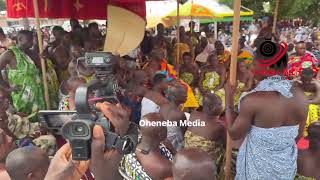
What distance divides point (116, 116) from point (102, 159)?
0.26 metres

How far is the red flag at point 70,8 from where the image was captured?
4.89 meters

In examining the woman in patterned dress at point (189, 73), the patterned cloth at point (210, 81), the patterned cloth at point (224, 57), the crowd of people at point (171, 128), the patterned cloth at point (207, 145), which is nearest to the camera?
the crowd of people at point (171, 128)

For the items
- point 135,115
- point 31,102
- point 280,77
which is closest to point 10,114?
point 31,102

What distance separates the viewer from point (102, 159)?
6.63 ft

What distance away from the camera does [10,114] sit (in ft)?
11.9

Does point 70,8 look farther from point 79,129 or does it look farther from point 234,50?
point 79,129

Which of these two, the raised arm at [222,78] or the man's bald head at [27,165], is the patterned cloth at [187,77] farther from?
the man's bald head at [27,165]

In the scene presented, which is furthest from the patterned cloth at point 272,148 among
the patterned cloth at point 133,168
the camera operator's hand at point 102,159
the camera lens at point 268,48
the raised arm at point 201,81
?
the raised arm at point 201,81

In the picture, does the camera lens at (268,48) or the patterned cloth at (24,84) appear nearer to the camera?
the camera lens at (268,48)

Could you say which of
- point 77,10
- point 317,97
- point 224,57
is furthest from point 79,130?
point 77,10

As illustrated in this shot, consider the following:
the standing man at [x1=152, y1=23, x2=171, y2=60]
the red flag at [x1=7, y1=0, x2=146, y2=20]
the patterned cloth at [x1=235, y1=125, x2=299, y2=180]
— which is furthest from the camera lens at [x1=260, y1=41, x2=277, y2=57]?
the standing man at [x1=152, y1=23, x2=171, y2=60]

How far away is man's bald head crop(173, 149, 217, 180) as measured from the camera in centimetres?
193

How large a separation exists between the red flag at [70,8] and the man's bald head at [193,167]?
2966mm

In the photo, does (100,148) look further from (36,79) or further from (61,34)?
(61,34)
